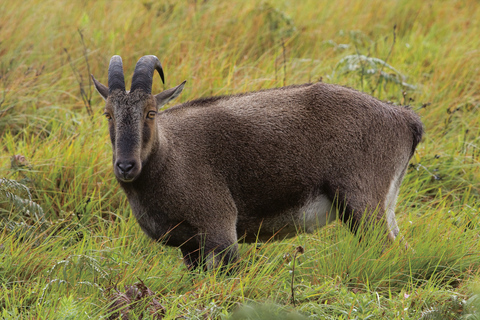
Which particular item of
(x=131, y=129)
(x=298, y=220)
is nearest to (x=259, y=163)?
(x=298, y=220)

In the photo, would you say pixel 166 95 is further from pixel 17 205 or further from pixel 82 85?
pixel 82 85

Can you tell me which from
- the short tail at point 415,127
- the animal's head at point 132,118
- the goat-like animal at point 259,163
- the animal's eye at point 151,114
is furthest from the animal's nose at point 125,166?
the short tail at point 415,127

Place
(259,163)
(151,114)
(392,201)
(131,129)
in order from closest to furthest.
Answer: (131,129) < (151,114) < (259,163) < (392,201)

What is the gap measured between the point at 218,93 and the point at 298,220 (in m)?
2.87

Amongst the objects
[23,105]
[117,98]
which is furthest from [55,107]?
[117,98]

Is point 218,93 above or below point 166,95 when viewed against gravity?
below

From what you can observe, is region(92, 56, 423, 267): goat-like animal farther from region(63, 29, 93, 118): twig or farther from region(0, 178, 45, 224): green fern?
region(63, 29, 93, 118): twig

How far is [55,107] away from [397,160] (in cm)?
422

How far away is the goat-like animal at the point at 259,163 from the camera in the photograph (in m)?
4.98

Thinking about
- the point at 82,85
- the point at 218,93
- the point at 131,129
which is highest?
the point at 131,129

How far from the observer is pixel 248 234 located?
545 centimetres

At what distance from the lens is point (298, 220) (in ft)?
17.5

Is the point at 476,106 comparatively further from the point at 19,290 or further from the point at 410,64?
the point at 19,290

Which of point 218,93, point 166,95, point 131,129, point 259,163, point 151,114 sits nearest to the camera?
point 131,129
